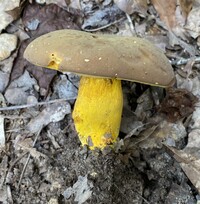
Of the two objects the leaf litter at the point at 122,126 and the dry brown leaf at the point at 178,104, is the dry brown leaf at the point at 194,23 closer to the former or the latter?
the leaf litter at the point at 122,126

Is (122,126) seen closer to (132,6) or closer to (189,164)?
(189,164)

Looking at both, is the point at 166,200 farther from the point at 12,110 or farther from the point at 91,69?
the point at 12,110

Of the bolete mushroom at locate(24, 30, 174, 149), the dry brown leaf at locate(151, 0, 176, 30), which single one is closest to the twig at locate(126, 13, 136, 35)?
the dry brown leaf at locate(151, 0, 176, 30)

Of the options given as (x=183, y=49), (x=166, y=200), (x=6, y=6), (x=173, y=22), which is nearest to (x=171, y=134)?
(x=166, y=200)

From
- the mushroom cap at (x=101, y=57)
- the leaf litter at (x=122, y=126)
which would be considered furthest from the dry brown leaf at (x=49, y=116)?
the mushroom cap at (x=101, y=57)

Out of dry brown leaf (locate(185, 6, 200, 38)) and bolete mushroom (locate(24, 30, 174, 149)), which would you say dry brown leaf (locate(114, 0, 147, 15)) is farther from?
bolete mushroom (locate(24, 30, 174, 149))

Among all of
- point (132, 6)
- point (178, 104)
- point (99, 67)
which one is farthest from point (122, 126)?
point (132, 6)
